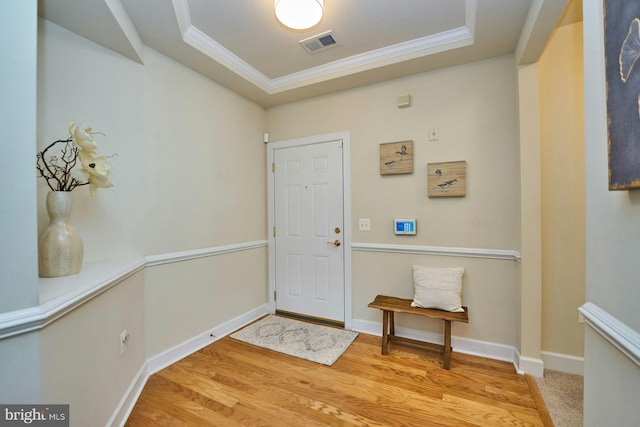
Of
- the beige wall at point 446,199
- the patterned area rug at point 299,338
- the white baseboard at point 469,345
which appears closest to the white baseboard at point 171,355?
the patterned area rug at point 299,338

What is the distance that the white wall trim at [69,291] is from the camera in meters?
0.88

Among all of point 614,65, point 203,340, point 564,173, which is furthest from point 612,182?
point 203,340

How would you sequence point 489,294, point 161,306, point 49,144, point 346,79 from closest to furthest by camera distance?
point 49,144 < point 161,306 < point 489,294 < point 346,79

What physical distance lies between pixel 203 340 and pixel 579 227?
3.26m

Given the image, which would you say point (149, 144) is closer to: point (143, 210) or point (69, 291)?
point (143, 210)

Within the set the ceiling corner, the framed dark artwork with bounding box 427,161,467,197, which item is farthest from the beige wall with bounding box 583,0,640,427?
the framed dark artwork with bounding box 427,161,467,197

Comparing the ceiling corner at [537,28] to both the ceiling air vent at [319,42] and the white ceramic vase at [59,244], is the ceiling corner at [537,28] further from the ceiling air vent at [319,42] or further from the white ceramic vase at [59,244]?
the white ceramic vase at [59,244]

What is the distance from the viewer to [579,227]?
1.96m

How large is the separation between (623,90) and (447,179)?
1694 millimetres

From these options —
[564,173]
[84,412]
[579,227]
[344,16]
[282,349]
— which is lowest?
[282,349]

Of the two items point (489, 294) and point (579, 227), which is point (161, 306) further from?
point (579, 227)

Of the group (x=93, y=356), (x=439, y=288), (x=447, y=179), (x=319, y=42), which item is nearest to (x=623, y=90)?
(x=447, y=179)

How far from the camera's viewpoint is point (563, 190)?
78.5 inches

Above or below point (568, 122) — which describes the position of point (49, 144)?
below
